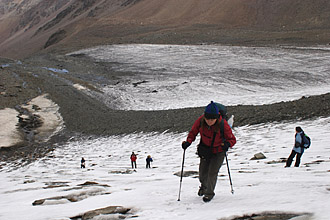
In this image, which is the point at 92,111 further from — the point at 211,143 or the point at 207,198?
the point at 207,198

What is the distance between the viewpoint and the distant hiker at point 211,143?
18.6ft

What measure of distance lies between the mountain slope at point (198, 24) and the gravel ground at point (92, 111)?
18512mm

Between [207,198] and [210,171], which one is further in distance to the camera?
[210,171]

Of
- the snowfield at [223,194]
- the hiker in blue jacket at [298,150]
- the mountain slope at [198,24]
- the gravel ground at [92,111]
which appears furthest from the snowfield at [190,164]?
the mountain slope at [198,24]

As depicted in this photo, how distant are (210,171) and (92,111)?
79.2ft

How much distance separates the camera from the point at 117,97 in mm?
36375

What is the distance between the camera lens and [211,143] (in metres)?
5.85

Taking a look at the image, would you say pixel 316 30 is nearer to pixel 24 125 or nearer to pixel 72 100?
pixel 72 100

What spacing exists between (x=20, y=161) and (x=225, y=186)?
13.4m

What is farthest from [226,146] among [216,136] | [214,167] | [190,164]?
[190,164]

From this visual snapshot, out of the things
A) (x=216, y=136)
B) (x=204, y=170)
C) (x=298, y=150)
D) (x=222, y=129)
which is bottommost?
(x=298, y=150)

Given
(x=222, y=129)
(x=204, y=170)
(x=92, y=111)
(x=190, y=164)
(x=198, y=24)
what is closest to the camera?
(x=222, y=129)

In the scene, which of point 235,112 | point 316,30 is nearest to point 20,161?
point 235,112

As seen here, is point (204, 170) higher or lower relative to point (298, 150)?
higher
